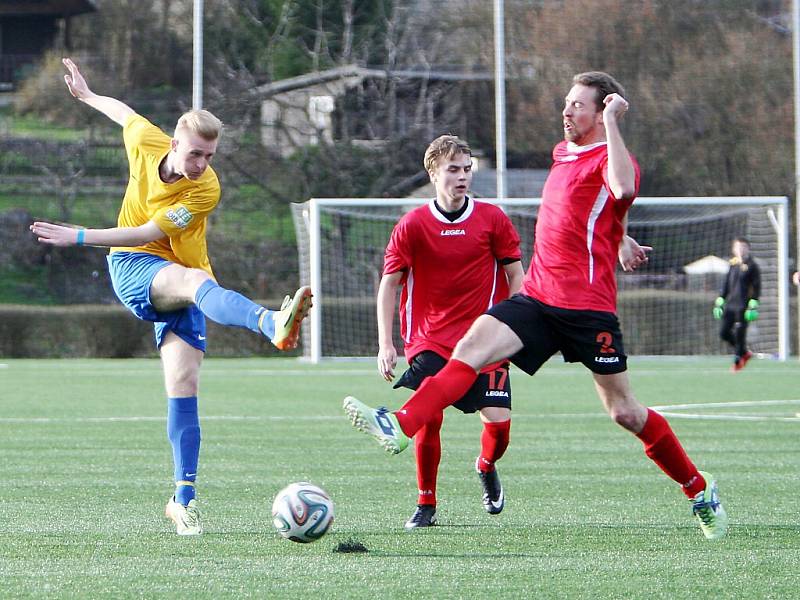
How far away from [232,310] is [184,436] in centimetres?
83

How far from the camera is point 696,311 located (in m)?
23.1

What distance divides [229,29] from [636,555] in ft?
76.4

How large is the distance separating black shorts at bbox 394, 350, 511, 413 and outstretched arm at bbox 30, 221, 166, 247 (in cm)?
135

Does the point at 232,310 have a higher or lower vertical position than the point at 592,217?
lower

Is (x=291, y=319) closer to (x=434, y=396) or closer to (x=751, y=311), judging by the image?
(x=434, y=396)

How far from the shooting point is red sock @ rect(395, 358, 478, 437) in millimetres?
4969

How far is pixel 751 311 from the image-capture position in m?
18.2

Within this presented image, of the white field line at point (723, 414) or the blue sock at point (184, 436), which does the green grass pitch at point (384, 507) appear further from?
the blue sock at point (184, 436)

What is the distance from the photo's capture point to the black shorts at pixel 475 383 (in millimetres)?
6191

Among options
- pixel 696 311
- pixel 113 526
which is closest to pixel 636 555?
pixel 113 526

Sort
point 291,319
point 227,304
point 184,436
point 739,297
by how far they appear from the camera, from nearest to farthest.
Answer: point 291,319 → point 227,304 → point 184,436 → point 739,297

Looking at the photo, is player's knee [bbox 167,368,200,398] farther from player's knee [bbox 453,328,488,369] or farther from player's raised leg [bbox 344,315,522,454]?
player's knee [bbox 453,328,488,369]

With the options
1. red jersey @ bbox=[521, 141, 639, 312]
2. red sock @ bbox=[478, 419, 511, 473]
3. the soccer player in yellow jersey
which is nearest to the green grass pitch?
red sock @ bbox=[478, 419, 511, 473]

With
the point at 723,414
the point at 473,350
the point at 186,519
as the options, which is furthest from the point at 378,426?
the point at 723,414
